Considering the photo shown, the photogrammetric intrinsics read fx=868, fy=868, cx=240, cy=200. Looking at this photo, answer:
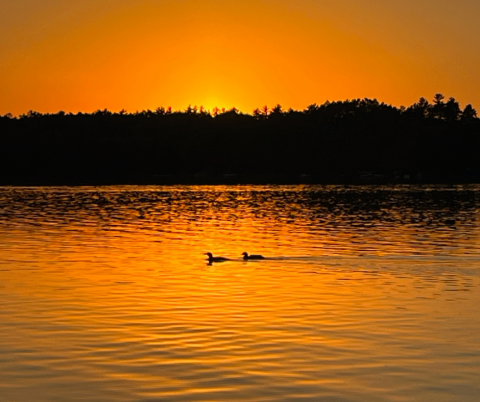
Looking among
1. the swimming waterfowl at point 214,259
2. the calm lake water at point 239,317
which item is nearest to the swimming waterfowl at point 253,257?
the calm lake water at point 239,317

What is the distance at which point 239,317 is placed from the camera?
18344mm

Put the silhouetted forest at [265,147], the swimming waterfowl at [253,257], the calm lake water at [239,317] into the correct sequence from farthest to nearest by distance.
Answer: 1. the silhouetted forest at [265,147]
2. the swimming waterfowl at [253,257]
3. the calm lake water at [239,317]

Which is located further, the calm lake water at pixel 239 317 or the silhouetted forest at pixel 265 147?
the silhouetted forest at pixel 265 147

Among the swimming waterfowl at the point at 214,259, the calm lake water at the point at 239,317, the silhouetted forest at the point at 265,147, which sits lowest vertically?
the calm lake water at the point at 239,317

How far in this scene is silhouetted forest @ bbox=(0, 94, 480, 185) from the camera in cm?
15425

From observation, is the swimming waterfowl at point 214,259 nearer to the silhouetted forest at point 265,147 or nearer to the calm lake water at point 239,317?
the calm lake water at point 239,317

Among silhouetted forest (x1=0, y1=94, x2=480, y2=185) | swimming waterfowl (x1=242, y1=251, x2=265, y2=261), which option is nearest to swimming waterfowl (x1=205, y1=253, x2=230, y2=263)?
swimming waterfowl (x1=242, y1=251, x2=265, y2=261)

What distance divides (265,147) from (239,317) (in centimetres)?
15267

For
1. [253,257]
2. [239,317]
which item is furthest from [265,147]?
[239,317]

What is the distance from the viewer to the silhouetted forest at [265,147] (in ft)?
506

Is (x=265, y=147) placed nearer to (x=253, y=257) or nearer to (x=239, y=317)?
(x=253, y=257)

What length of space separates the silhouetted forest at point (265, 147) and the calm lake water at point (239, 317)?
382 feet

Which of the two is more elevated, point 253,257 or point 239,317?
point 253,257

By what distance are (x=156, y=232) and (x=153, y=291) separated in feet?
63.0
